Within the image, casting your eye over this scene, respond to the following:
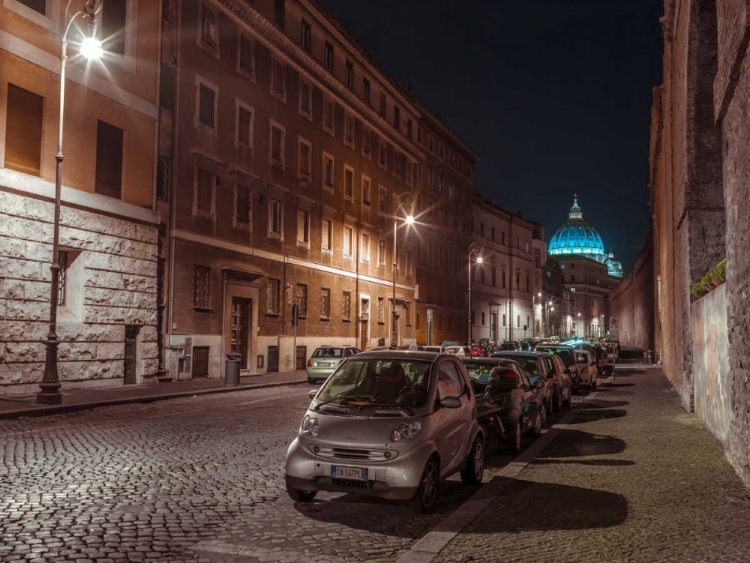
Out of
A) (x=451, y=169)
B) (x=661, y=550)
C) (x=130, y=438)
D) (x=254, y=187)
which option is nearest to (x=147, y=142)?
(x=254, y=187)

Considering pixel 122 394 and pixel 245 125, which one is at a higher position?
pixel 245 125

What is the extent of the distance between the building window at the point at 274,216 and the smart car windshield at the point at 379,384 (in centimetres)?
2686

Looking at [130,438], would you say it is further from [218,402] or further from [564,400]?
[564,400]

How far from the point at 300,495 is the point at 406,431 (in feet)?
4.41

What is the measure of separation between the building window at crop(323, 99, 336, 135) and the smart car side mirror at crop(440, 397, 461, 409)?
34.8 meters

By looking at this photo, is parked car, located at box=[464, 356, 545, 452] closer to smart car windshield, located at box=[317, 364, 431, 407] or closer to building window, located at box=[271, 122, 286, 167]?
smart car windshield, located at box=[317, 364, 431, 407]

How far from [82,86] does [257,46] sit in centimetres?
1309

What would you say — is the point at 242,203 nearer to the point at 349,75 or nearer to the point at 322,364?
the point at 322,364

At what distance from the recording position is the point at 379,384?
28.0 ft

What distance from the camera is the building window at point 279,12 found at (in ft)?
119

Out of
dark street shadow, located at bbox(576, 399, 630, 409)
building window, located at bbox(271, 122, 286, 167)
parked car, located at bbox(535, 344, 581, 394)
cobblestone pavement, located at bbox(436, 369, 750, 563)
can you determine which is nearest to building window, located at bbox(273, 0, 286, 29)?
building window, located at bbox(271, 122, 286, 167)

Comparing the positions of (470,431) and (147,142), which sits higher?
(147,142)

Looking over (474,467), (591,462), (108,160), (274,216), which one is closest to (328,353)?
(274,216)

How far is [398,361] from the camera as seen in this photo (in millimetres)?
8789
